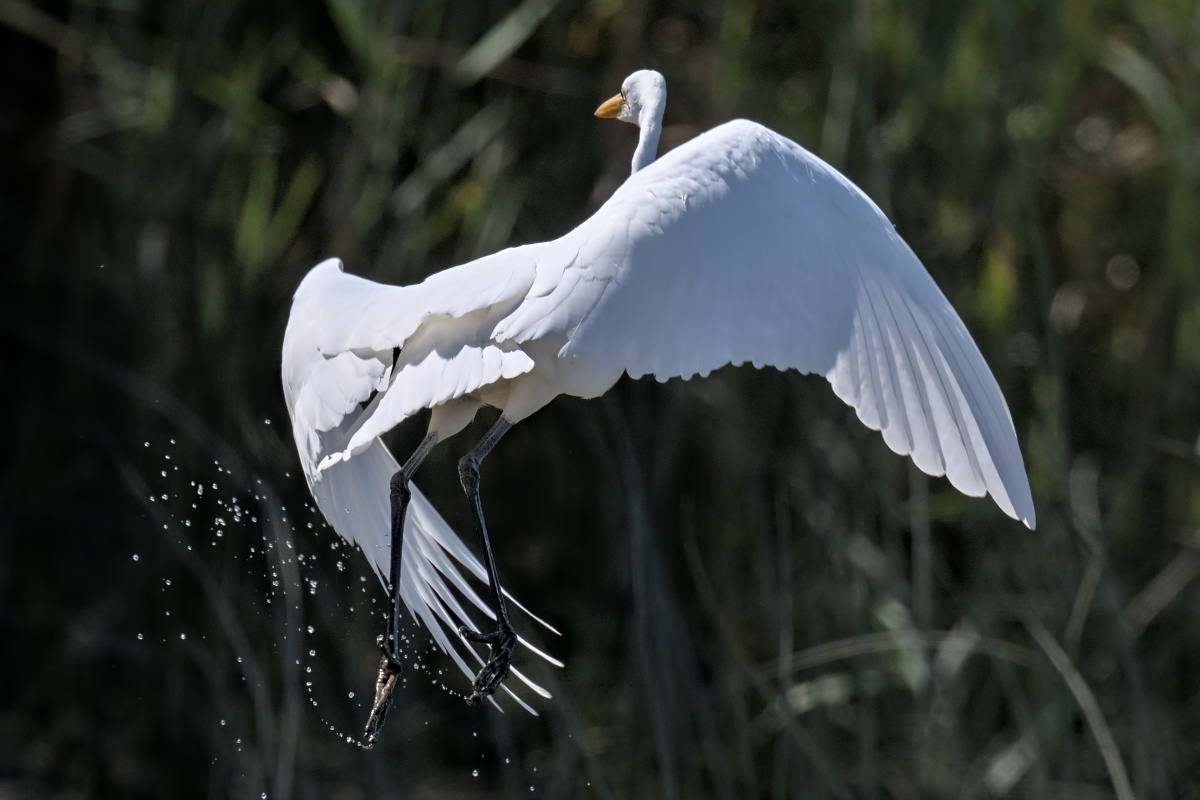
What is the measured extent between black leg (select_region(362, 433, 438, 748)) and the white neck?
0.33m

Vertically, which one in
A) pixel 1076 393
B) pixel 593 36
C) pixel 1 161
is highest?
pixel 1 161

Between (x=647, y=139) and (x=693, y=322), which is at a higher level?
(x=647, y=139)

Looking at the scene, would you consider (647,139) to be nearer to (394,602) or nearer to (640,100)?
(640,100)

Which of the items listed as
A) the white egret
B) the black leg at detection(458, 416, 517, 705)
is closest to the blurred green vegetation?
the black leg at detection(458, 416, 517, 705)

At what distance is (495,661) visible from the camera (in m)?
1.36

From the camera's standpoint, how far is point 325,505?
151 centimetres

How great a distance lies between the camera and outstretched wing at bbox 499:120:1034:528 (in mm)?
1166

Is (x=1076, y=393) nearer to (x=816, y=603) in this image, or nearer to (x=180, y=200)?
(x=816, y=603)

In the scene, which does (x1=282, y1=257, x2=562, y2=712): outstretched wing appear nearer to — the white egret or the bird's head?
the white egret

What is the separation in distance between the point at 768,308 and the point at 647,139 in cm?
27

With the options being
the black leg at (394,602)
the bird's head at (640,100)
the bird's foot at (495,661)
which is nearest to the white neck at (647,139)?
the bird's head at (640,100)

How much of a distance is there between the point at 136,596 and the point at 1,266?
1.15m

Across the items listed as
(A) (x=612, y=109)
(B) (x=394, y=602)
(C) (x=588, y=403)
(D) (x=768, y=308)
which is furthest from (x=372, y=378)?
(C) (x=588, y=403)

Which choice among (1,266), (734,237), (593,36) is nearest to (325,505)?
(734,237)
